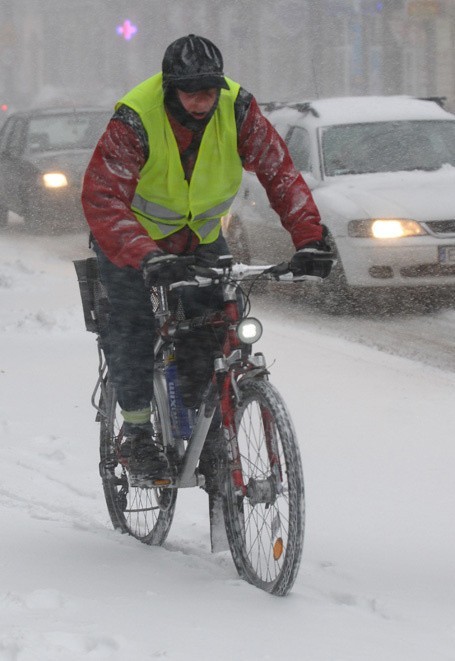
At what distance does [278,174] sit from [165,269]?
27.1 inches

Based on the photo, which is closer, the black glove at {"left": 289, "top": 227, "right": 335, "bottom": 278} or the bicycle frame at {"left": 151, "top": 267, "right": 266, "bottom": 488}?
the black glove at {"left": 289, "top": 227, "right": 335, "bottom": 278}

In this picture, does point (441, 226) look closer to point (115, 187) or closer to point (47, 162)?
point (115, 187)

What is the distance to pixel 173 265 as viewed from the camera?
383 cm

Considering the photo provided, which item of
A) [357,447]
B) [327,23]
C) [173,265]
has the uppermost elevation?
[327,23]

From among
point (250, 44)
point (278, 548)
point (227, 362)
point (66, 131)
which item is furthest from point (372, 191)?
Answer: point (250, 44)

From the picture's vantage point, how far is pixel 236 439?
423 cm

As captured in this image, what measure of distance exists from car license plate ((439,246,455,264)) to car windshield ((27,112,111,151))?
7436 mm

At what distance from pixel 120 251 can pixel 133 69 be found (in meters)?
57.3

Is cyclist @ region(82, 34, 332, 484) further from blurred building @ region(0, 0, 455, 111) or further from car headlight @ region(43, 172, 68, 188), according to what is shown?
blurred building @ region(0, 0, 455, 111)

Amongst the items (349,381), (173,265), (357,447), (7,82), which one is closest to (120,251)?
(173,265)

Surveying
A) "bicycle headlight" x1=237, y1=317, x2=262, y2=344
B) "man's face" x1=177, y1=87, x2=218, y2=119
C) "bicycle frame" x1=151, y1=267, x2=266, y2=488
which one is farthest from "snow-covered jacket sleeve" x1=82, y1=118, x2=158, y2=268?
"bicycle headlight" x1=237, y1=317, x2=262, y2=344

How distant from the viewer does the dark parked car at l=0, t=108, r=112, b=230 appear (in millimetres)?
15469

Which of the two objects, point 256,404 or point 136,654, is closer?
point 136,654

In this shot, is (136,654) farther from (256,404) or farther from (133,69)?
(133,69)
